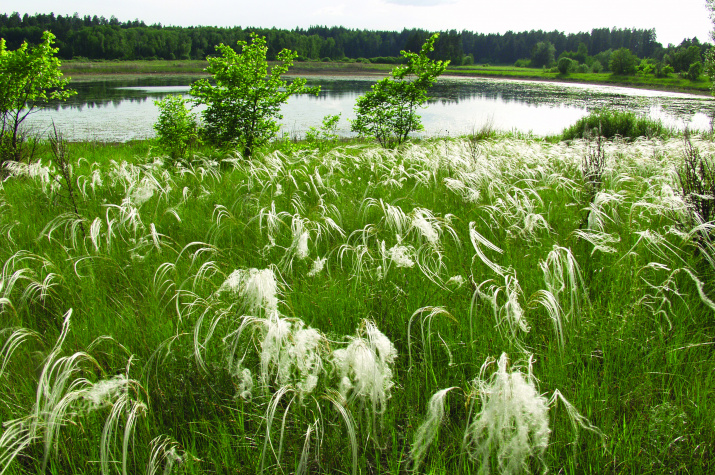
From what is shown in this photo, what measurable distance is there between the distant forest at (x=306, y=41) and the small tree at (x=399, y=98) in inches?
Answer: 3344

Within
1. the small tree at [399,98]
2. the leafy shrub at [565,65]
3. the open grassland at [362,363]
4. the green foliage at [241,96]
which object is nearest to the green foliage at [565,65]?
the leafy shrub at [565,65]

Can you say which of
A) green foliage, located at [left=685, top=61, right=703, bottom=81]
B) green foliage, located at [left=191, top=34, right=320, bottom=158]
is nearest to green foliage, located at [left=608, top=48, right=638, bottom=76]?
green foliage, located at [left=685, top=61, right=703, bottom=81]

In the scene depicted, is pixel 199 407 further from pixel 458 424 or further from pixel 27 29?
pixel 27 29

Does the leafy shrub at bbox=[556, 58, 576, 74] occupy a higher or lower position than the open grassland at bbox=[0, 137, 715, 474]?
higher

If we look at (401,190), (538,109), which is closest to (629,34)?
(538,109)

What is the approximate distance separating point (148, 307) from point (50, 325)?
0.52 meters

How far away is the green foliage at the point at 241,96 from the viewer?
7.00 metres

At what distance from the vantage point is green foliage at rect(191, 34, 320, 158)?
7.00 metres

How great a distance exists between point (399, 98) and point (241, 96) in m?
3.82

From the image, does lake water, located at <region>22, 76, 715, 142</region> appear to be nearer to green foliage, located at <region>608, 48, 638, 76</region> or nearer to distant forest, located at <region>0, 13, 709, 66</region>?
green foliage, located at <region>608, 48, 638, 76</region>

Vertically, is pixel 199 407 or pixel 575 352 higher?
pixel 575 352

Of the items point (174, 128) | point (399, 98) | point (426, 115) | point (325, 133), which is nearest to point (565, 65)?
point (426, 115)

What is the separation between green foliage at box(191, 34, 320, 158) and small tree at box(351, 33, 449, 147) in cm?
240

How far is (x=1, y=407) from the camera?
168 cm
